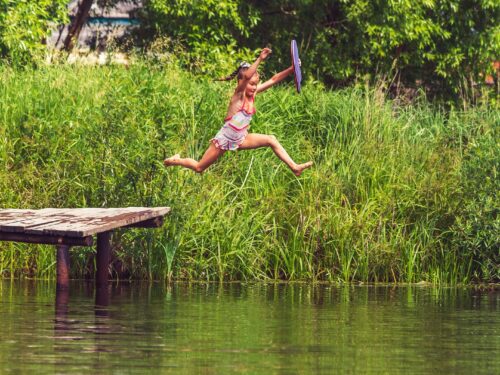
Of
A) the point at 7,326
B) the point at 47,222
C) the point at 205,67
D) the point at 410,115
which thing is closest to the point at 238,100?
the point at 47,222

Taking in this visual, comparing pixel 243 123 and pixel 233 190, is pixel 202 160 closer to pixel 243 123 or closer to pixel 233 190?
pixel 243 123

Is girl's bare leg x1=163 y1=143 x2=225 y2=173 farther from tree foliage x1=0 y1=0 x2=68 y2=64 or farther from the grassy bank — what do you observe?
tree foliage x1=0 y1=0 x2=68 y2=64

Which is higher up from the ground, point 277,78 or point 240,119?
point 277,78

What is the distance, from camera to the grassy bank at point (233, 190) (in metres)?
18.2

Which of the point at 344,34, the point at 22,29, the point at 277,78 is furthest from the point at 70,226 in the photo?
the point at 344,34

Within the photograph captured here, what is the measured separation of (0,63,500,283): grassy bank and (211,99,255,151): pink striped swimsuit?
8.63ft

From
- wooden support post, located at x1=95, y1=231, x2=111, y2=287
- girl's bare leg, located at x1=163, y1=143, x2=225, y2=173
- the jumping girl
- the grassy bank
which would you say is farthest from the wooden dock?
the grassy bank

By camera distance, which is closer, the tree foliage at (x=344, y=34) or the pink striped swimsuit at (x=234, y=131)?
the pink striped swimsuit at (x=234, y=131)

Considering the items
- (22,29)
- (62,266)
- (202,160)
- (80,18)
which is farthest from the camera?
(80,18)

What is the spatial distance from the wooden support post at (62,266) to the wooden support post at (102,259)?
2.94 feet

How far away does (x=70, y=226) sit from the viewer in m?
15.0

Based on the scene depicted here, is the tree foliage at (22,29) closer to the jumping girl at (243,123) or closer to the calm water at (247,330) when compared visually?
the calm water at (247,330)

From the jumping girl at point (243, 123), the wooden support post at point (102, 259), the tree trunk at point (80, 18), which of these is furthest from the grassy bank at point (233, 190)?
the tree trunk at point (80, 18)

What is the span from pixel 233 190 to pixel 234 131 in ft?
11.2
